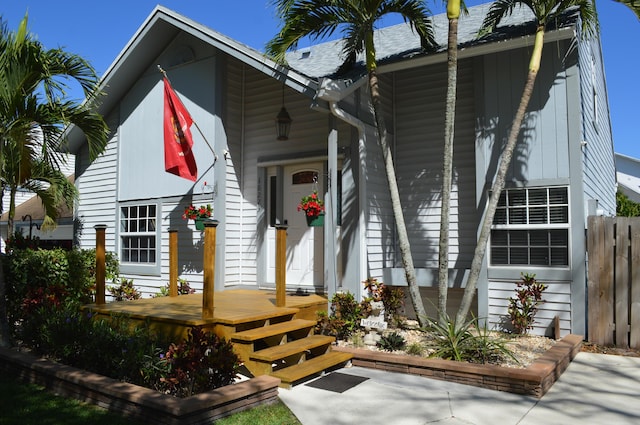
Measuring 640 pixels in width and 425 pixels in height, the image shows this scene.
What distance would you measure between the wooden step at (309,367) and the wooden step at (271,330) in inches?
17.9

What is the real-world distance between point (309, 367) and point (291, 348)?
32 centimetres

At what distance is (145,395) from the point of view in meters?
4.39

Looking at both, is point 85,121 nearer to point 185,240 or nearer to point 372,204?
point 185,240

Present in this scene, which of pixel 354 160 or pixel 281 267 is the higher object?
pixel 354 160

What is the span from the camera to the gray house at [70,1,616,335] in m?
7.52

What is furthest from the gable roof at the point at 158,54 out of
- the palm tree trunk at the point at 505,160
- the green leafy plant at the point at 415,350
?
the green leafy plant at the point at 415,350

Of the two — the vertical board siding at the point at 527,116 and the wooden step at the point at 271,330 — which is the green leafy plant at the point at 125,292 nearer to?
the wooden step at the point at 271,330

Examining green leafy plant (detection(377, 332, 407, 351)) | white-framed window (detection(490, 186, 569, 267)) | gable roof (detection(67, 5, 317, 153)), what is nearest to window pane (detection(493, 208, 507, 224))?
white-framed window (detection(490, 186, 569, 267))

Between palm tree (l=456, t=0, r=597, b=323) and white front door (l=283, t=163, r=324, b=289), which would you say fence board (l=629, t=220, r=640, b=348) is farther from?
white front door (l=283, t=163, r=324, b=289)

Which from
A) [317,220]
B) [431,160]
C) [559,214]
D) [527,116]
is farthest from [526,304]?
[317,220]

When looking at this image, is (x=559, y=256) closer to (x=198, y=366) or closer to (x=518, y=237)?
(x=518, y=237)

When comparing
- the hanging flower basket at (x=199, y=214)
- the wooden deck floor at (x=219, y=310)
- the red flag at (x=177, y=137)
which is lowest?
the wooden deck floor at (x=219, y=310)

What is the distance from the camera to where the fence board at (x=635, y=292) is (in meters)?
7.04

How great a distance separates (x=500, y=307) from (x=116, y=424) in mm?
→ 5547
